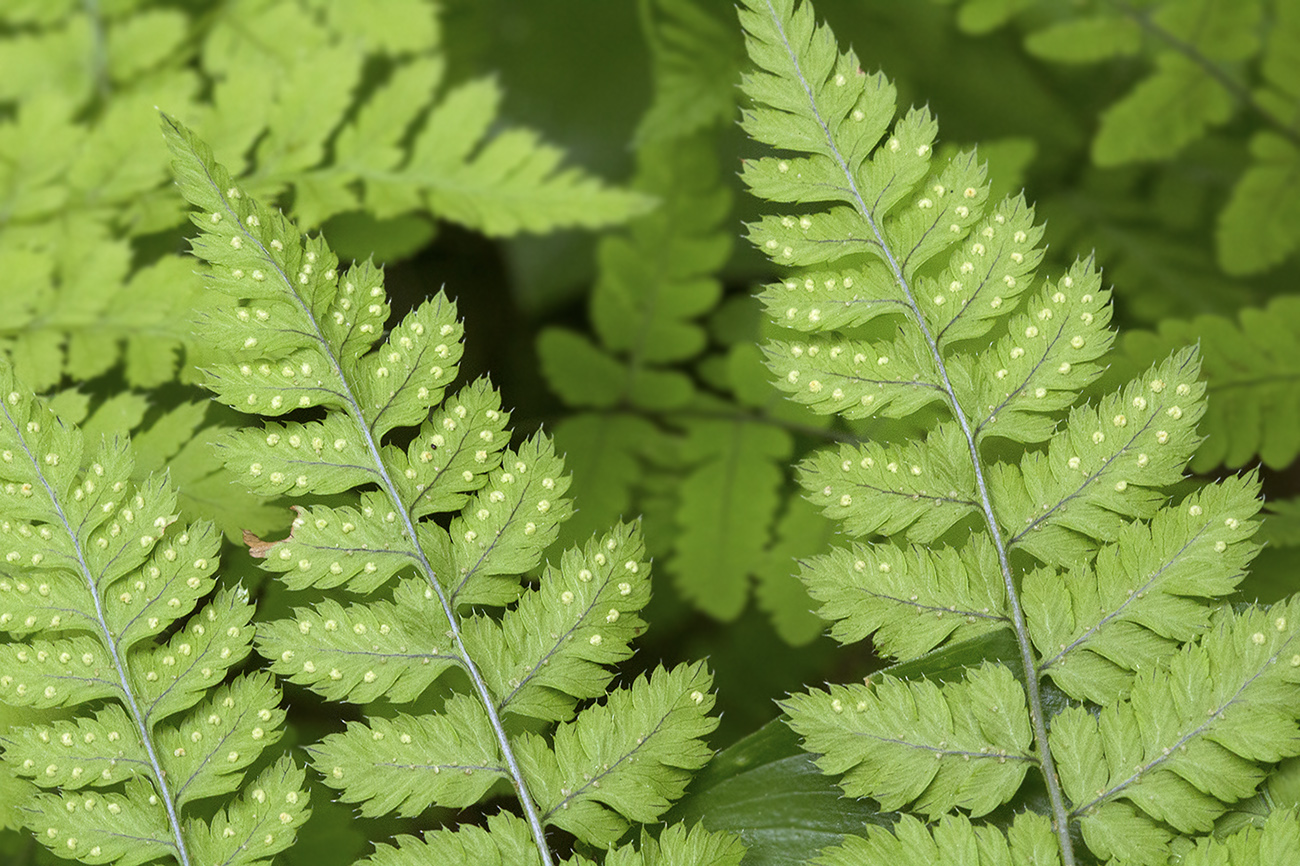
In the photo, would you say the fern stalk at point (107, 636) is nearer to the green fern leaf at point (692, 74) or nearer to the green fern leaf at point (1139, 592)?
the green fern leaf at point (1139, 592)

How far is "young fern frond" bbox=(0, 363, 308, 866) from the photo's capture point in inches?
34.6

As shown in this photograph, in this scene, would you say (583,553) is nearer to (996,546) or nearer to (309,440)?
(309,440)

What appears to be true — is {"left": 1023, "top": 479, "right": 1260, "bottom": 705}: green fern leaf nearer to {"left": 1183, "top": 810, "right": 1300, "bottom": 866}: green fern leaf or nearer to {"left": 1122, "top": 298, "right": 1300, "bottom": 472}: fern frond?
{"left": 1183, "top": 810, "right": 1300, "bottom": 866}: green fern leaf

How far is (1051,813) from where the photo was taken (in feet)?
2.91

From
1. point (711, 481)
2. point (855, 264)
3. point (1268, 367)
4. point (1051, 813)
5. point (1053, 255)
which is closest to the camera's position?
point (1051, 813)

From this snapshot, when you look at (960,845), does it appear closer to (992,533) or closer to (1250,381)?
(992,533)

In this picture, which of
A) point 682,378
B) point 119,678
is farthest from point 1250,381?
point 119,678

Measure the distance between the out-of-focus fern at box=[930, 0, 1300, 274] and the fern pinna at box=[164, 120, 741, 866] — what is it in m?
1.30

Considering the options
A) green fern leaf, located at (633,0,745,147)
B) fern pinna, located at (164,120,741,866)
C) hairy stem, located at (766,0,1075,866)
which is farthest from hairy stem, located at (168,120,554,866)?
green fern leaf, located at (633,0,745,147)

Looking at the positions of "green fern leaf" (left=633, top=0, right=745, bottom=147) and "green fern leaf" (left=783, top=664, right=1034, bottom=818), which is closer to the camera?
"green fern leaf" (left=783, top=664, right=1034, bottom=818)

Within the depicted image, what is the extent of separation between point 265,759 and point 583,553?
40cm

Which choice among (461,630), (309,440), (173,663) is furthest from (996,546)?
(173,663)

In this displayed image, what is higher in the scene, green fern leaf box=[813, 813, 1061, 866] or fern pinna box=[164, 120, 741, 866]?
fern pinna box=[164, 120, 741, 866]

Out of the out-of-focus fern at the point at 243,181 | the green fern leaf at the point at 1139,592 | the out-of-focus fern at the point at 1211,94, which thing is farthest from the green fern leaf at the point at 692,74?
the green fern leaf at the point at 1139,592
